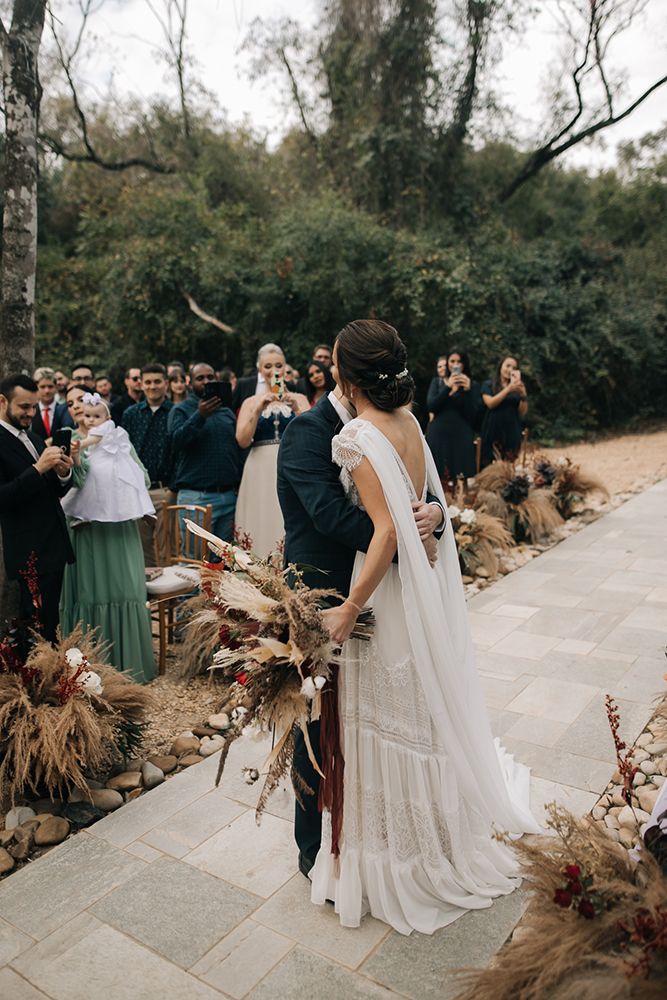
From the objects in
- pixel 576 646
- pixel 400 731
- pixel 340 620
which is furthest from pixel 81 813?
pixel 576 646

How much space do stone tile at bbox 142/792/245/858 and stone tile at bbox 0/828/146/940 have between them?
0.43 ft

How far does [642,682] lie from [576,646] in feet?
1.99

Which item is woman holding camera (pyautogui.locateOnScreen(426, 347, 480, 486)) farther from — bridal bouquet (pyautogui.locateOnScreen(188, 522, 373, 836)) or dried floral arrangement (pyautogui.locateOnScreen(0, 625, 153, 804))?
bridal bouquet (pyautogui.locateOnScreen(188, 522, 373, 836))

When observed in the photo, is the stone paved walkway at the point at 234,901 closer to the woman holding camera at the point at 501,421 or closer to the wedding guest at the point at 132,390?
the woman holding camera at the point at 501,421

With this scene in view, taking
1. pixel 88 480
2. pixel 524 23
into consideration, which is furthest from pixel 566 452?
pixel 88 480

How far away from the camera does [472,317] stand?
46.9ft

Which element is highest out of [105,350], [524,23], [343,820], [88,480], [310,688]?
[524,23]

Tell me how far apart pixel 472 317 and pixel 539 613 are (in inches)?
405

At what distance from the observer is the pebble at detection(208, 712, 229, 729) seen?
375cm

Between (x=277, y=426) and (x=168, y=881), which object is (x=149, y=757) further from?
(x=277, y=426)

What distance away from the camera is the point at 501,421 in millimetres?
8180

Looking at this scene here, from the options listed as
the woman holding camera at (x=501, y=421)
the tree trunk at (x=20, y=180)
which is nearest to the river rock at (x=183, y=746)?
the tree trunk at (x=20, y=180)

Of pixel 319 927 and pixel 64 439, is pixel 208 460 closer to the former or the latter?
pixel 64 439

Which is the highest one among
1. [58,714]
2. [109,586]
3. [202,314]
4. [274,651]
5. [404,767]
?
[202,314]
